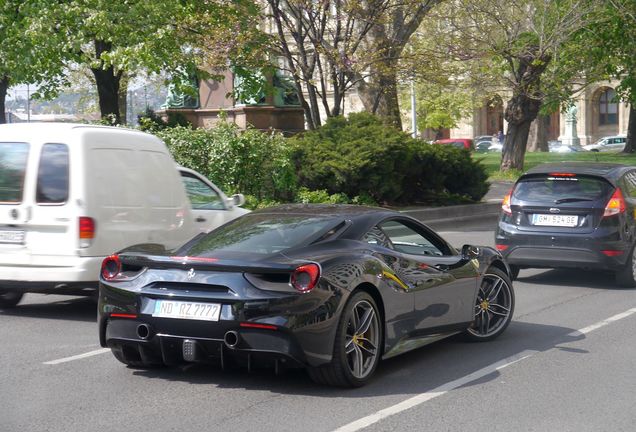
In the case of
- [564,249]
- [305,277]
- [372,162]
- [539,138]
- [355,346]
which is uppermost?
[539,138]

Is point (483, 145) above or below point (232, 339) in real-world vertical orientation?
above

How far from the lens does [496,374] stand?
7902 millimetres

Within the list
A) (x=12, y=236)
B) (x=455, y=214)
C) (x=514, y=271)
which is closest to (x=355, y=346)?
(x=12, y=236)

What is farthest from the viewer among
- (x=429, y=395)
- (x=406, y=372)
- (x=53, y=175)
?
(x=53, y=175)

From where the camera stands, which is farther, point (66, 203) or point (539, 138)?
point (539, 138)

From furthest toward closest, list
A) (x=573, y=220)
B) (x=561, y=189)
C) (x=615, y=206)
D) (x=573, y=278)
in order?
1. (x=573, y=278)
2. (x=561, y=189)
3. (x=573, y=220)
4. (x=615, y=206)

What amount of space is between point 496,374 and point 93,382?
117 inches

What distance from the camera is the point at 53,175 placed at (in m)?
10.3

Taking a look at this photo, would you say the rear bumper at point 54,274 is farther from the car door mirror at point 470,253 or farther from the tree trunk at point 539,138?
the tree trunk at point 539,138

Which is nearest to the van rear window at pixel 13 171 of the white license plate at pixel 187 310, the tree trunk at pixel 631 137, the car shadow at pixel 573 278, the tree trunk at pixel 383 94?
the white license plate at pixel 187 310

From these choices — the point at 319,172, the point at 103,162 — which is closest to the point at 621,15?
the point at 319,172

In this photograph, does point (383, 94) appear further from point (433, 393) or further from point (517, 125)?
point (433, 393)

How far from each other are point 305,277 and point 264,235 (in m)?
0.87

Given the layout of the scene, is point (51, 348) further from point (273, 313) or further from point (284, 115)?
point (284, 115)
